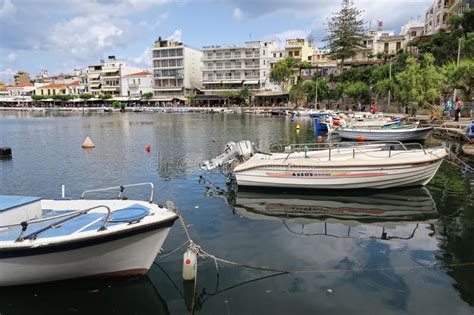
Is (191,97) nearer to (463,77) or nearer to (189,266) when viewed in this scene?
(463,77)

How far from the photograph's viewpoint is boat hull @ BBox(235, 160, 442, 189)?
16.0m

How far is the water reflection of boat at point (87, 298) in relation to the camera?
7.81 m

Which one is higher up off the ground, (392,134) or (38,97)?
(38,97)

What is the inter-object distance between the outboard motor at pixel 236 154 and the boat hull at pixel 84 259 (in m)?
10.1

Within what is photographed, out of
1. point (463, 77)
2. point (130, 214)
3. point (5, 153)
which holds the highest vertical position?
point (463, 77)

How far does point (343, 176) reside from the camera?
52.7 ft

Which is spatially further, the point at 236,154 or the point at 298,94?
the point at 298,94

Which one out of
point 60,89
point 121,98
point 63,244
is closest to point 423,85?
point 63,244

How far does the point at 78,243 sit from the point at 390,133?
30340 mm

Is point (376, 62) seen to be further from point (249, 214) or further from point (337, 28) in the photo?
point (249, 214)

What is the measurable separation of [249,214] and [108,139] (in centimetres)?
3140

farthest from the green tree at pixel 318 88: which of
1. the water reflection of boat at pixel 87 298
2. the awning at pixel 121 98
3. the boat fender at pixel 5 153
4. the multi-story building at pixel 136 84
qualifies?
the water reflection of boat at pixel 87 298

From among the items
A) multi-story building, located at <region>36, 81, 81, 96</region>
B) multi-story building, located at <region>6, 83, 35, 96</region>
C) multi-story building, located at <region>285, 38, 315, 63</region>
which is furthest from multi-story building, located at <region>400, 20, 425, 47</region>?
multi-story building, located at <region>6, 83, 35, 96</region>

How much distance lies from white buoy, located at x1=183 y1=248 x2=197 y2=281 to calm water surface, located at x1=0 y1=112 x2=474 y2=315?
0.85ft
